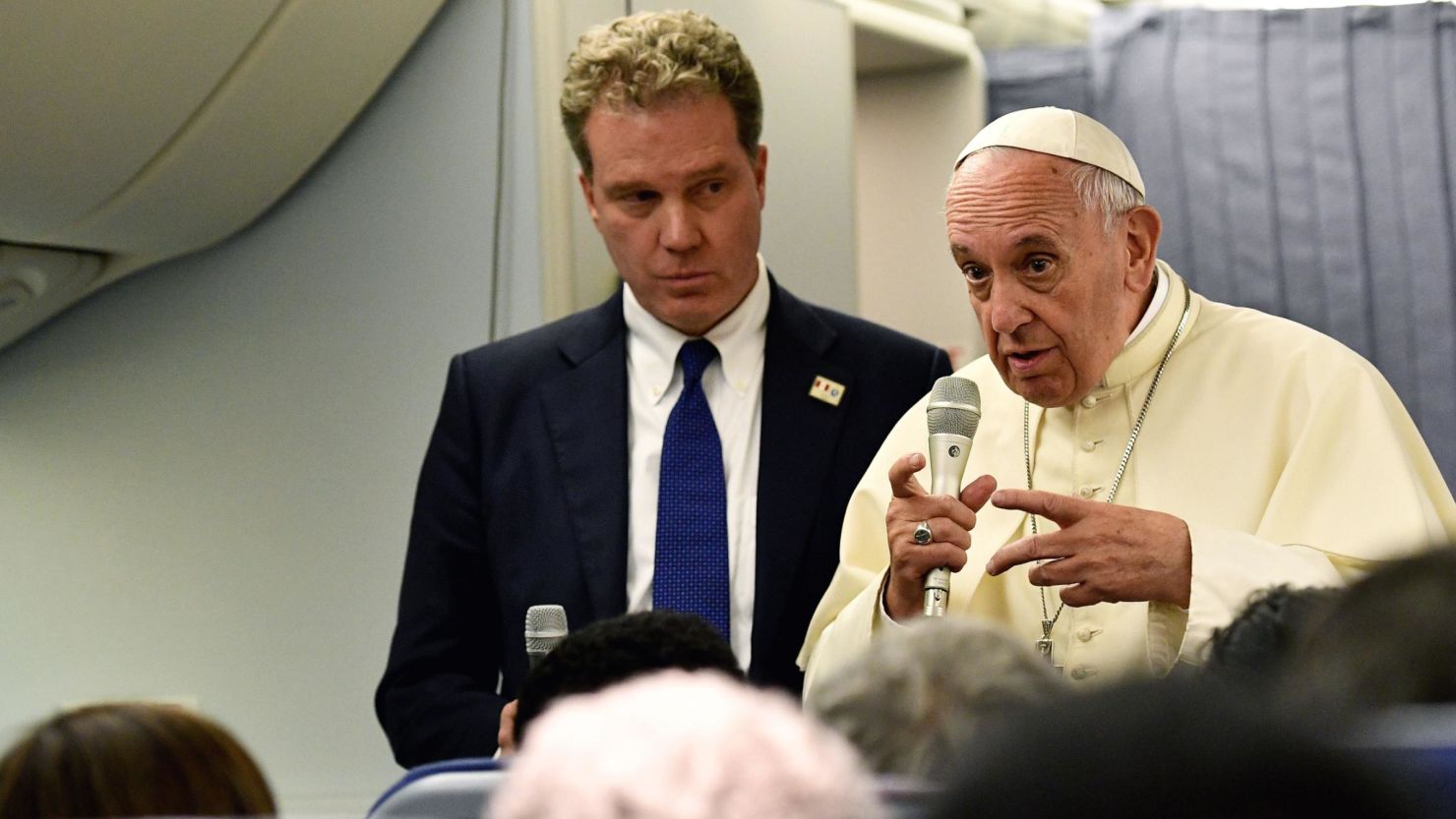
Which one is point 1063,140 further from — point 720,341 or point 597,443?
point 597,443

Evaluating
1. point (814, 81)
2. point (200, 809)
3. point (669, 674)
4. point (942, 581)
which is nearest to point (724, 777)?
point (669, 674)

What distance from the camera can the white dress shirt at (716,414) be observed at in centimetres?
327

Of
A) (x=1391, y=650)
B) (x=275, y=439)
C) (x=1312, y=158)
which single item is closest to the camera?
(x=1391, y=650)

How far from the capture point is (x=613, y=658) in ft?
5.87

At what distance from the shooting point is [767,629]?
→ 3191mm

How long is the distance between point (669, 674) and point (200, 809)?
0.56 meters

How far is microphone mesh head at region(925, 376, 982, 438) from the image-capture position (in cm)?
260

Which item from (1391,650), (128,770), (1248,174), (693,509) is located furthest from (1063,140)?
(1248,174)

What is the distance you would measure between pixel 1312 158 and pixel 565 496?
297 cm


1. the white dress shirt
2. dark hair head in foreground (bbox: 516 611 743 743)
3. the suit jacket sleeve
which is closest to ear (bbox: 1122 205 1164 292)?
the white dress shirt

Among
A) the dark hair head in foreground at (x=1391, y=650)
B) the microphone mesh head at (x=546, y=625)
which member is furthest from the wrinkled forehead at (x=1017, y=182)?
the dark hair head in foreground at (x=1391, y=650)

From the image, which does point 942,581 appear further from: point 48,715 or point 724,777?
point 724,777

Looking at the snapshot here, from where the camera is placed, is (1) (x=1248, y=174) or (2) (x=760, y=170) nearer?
(2) (x=760, y=170)

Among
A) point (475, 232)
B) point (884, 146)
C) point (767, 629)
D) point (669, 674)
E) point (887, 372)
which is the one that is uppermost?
point (884, 146)
